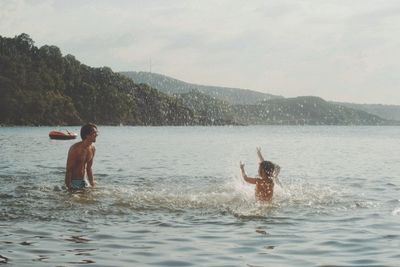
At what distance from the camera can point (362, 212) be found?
1495 cm

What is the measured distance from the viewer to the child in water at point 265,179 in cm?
1447

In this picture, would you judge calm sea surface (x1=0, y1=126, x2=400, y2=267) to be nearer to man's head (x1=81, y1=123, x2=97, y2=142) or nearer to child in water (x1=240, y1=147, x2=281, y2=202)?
child in water (x1=240, y1=147, x2=281, y2=202)

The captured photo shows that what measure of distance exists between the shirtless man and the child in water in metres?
4.23

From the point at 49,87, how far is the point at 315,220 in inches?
7031

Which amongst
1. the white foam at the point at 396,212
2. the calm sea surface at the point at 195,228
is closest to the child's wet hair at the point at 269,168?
the calm sea surface at the point at 195,228

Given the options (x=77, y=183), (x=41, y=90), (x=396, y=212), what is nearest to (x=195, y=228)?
(x=77, y=183)

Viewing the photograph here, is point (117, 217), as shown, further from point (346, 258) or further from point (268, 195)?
point (346, 258)

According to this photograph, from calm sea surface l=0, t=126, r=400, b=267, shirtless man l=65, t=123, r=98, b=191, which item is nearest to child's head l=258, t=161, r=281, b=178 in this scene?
calm sea surface l=0, t=126, r=400, b=267

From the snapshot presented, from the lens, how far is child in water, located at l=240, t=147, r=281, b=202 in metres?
14.5

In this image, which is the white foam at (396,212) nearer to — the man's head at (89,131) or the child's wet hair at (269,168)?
the child's wet hair at (269,168)

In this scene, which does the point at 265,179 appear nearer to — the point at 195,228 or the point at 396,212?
the point at 195,228

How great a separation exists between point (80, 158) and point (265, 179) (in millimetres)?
5200

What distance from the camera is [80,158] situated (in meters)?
15.1

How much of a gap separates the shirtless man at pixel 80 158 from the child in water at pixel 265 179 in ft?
13.9
